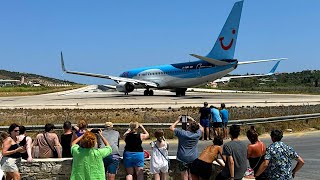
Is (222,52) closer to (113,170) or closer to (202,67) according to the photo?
(202,67)

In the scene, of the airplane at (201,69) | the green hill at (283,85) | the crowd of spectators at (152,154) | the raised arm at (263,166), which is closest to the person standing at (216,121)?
the crowd of spectators at (152,154)

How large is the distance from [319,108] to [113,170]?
2247 cm

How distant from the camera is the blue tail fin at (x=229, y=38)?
46.3 metres

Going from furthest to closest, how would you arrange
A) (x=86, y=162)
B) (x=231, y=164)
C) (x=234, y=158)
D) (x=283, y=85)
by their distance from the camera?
(x=283, y=85) < (x=234, y=158) < (x=231, y=164) < (x=86, y=162)

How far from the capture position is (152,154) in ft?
28.5

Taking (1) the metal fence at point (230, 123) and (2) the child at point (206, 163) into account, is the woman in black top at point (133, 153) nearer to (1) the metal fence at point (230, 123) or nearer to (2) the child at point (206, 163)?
(2) the child at point (206, 163)

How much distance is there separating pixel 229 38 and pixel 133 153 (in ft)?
130

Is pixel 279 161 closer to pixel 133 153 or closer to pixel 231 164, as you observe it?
pixel 231 164

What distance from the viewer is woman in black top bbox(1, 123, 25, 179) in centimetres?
814

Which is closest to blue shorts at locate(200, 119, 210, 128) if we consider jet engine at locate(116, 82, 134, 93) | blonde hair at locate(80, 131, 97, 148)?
blonde hair at locate(80, 131, 97, 148)

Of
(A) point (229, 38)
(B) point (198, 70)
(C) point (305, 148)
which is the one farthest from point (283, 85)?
(C) point (305, 148)

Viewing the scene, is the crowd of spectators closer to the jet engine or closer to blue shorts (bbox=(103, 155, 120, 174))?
blue shorts (bbox=(103, 155, 120, 174))

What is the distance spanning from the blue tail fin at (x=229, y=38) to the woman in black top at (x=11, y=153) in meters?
39.0

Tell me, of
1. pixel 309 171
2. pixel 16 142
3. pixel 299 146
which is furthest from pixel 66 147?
pixel 299 146
